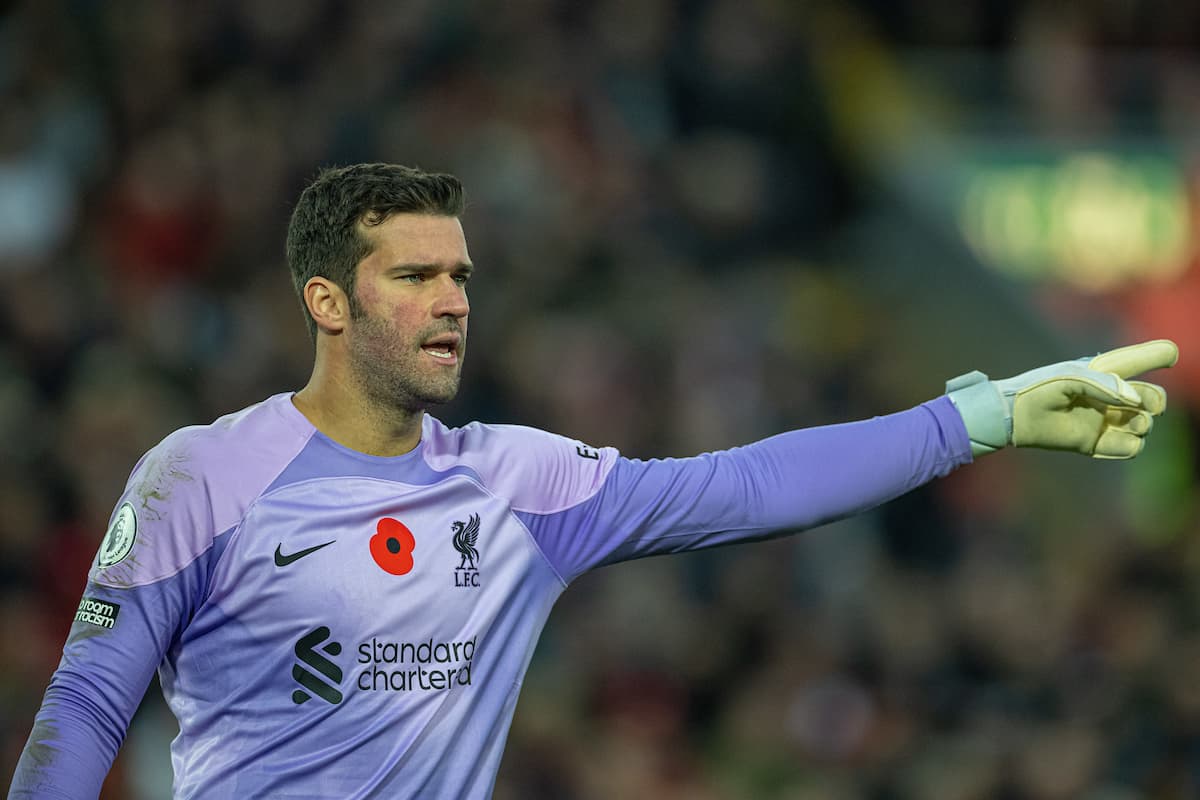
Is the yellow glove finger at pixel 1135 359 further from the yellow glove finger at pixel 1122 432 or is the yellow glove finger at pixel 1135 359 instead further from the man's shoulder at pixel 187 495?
the man's shoulder at pixel 187 495

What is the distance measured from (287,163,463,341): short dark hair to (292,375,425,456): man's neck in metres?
0.21

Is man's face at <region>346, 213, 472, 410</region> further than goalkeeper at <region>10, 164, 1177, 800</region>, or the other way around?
man's face at <region>346, 213, 472, 410</region>

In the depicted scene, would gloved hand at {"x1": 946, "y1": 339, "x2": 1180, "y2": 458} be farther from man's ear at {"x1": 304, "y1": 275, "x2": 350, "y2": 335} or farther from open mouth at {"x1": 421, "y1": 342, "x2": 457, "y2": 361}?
man's ear at {"x1": 304, "y1": 275, "x2": 350, "y2": 335}

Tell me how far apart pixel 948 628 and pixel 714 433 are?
1.73m

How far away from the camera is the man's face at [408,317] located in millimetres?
4008

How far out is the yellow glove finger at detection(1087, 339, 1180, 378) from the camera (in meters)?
4.30

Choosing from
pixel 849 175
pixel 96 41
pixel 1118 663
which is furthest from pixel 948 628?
pixel 96 41

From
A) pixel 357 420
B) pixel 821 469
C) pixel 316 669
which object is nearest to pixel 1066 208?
pixel 821 469

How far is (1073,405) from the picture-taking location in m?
4.29

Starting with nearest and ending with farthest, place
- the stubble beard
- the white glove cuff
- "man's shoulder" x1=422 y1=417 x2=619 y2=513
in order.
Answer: the stubble beard
"man's shoulder" x1=422 y1=417 x2=619 y2=513
the white glove cuff

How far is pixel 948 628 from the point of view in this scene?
952 cm

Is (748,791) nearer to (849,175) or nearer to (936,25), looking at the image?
(849,175)

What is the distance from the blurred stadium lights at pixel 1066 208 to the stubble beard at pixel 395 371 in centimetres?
822

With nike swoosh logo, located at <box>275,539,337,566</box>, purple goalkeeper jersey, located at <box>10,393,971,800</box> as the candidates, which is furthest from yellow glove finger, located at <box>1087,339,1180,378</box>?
nike swoosh logo, located at <box>275,539,337,566</box>
